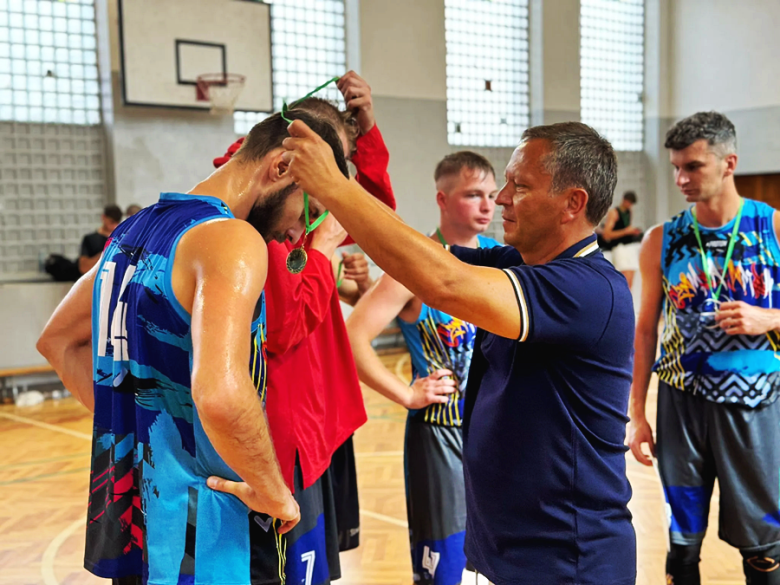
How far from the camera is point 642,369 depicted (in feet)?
10.9

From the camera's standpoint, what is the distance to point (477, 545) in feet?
6.21

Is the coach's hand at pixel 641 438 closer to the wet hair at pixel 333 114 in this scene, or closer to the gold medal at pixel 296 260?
the wet hair at pixel 333 114

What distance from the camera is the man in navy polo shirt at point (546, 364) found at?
1580 mm

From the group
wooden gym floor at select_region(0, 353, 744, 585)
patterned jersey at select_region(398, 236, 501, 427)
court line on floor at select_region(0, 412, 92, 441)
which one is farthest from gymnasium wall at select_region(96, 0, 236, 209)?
patterned jersey at select_region(398, 236, 501, 427)

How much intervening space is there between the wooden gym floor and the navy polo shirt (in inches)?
87.5

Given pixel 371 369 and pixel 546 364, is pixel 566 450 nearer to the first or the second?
pixel 546 364

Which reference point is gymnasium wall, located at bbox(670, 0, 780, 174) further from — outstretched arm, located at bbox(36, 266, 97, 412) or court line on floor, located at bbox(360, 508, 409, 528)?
outstretched arm, located at bbox(36, 266, 97, 412)

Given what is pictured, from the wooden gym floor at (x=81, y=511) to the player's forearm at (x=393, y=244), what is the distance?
106 inches

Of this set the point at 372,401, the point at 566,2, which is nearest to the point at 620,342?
the point at 372,401

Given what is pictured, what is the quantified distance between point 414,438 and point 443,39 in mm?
10627

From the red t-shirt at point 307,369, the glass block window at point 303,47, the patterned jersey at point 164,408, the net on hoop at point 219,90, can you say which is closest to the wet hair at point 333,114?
the red t-shirt at point 307,369

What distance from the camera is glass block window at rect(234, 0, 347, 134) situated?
11.0 meters

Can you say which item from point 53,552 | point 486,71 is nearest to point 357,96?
point 53,552

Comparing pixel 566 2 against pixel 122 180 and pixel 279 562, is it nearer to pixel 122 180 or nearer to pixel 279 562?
pixel 122 180
